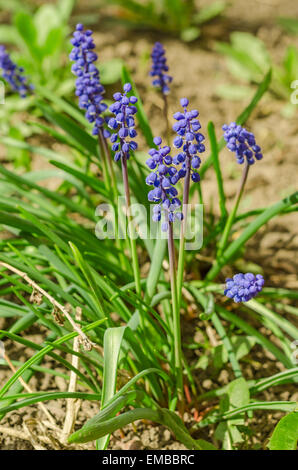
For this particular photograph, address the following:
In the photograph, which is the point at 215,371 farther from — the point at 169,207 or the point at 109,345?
the point at 169,207

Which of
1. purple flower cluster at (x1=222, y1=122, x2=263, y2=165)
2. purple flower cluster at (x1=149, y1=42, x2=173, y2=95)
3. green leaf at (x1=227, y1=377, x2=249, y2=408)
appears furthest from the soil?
purple flower cluster at (x1=222, y1=122, x2=263, y2=165)

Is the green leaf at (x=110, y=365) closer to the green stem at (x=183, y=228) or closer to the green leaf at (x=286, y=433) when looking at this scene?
the green stem at (x=183, y=228)

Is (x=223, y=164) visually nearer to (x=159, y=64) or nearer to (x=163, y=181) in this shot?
(x=159, y=64)

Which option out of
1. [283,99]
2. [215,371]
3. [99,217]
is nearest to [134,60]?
[283,99]

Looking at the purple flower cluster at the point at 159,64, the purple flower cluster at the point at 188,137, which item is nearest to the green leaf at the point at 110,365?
the purple flower cluster at the point at 188,137

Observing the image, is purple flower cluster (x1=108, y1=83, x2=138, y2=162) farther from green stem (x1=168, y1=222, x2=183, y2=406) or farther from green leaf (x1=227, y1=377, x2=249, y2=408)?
green leaf (x1=227, y1=377, x2=249, y2=408)

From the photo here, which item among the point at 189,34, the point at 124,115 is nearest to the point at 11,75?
the point at 124,115
